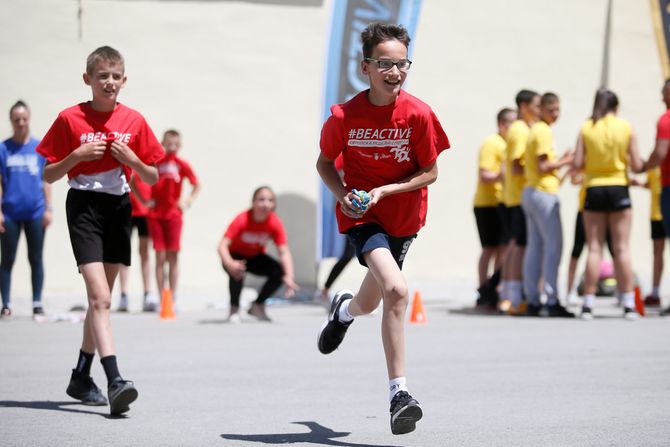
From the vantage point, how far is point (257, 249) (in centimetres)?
1131

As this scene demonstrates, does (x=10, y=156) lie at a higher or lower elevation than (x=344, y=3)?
lower

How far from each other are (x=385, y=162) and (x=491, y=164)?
6.98 m

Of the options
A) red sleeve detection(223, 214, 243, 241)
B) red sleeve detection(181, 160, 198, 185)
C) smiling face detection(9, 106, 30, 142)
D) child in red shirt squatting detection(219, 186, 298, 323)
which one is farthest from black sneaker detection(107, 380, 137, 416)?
red sleeve detection(181, 160, 198, 185)

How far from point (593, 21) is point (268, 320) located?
25.7 feet

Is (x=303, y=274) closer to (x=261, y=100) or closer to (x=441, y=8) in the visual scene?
(x=261, y=100)

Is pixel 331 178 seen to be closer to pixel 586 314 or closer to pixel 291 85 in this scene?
pixel 586 314

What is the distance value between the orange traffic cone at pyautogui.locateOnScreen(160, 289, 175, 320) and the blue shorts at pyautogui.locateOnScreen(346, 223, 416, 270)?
20.7ft

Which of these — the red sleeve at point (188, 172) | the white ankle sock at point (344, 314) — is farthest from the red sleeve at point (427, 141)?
the red sleeve at point (188, 172)

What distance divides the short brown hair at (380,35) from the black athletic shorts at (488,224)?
23.4 feet

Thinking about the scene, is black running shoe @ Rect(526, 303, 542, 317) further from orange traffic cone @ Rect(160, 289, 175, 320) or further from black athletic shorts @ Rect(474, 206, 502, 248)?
orange traffic cone @ Rect(160, 289, 175, 320)

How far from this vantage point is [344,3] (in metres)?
13.6

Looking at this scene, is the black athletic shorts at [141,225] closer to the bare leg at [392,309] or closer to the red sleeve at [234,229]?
the red sleeve at [234,229]

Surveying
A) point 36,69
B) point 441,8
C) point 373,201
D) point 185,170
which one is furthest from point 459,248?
point 373,201

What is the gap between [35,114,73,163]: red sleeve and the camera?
6117 mm
